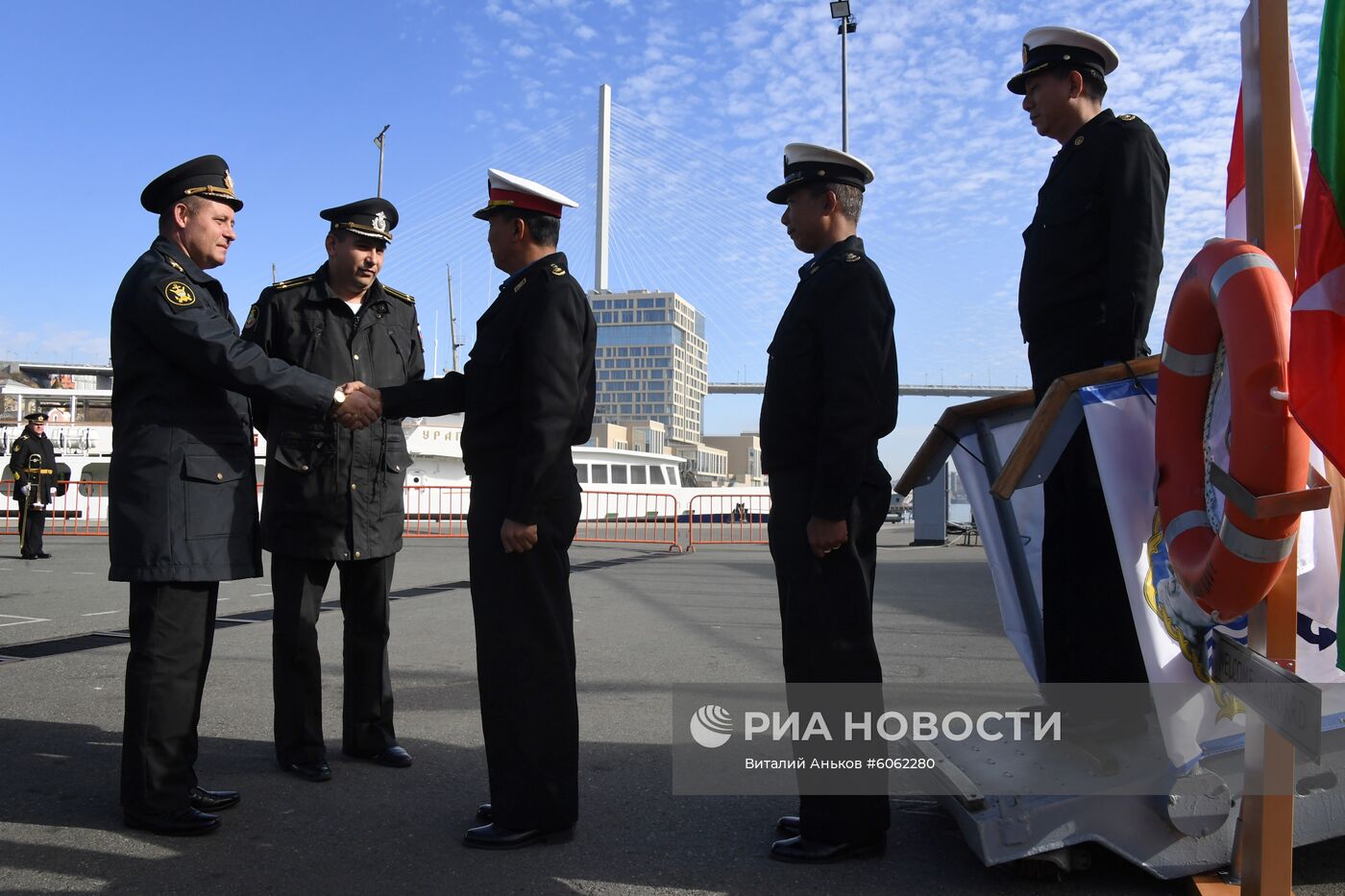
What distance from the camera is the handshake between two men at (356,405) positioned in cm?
363

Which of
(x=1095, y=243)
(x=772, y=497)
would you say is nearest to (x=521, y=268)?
(x=772, y=497)

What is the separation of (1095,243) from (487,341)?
1.88 m

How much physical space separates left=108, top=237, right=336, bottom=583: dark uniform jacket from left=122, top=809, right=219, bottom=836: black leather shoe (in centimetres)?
71

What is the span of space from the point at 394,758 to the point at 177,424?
1453mm

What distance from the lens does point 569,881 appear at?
2674 millimetres

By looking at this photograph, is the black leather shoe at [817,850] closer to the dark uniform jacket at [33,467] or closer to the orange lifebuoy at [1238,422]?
the orange lifebuoy at [1238,422]

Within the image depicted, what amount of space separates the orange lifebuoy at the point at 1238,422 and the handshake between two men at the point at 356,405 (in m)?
2.66

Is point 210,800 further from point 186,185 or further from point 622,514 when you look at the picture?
point 622,514

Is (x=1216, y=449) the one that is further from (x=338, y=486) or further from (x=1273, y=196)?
(x=338, y=486)

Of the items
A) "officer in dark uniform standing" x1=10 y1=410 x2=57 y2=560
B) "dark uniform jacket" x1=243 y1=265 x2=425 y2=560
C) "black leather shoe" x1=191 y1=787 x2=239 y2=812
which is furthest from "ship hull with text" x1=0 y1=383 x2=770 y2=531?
"black leather shoe" x1=191 y1=787 x2=239 y2=812

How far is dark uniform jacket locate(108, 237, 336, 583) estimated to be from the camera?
3.25m

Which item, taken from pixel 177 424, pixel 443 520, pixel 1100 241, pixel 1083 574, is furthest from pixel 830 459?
pixel 443 520

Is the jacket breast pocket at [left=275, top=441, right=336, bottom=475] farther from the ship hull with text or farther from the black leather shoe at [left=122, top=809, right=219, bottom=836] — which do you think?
the ship hull with text

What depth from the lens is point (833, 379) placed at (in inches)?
115
